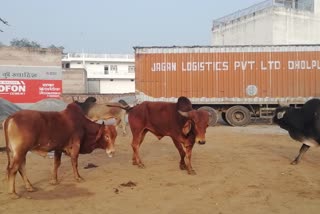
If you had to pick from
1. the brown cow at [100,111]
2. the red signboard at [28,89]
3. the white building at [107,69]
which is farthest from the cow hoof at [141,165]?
the white building at [107,69]

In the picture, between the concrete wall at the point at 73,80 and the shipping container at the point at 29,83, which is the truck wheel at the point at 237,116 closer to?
the shipping container at the point at 29,83

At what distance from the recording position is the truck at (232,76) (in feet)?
79.3

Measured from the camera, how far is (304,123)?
10445 millimetres

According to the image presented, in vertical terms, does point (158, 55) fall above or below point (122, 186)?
Result: above

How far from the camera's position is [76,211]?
644 centimetres

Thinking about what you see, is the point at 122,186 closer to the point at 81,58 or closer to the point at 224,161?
the point at 224,161

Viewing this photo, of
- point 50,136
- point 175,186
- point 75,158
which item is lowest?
point 175,186

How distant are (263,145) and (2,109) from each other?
15.8 metres

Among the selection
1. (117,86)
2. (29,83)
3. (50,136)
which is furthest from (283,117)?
(117,86)

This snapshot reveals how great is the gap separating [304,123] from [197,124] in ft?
10.1

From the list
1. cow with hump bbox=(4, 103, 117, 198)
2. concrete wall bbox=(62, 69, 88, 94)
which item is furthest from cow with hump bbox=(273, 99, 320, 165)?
concrete wall bbox=(62, 69, 88, 94)

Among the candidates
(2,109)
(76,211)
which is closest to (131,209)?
(76,211)

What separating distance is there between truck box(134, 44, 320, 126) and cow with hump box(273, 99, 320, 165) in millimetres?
13161

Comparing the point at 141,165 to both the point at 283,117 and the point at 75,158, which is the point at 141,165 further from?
the point at 283,117
